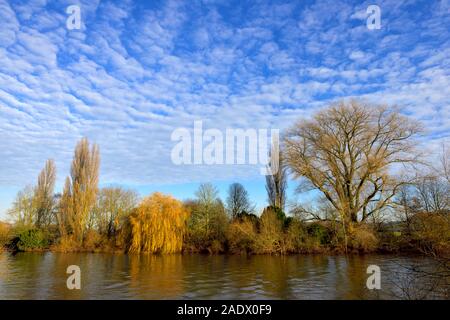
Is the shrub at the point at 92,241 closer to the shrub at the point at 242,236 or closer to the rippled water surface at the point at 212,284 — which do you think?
the shrub at the point at 242,236

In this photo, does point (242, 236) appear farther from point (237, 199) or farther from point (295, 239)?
point (237, 199)

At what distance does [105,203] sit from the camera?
124 ft

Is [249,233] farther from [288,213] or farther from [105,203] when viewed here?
[105,203]

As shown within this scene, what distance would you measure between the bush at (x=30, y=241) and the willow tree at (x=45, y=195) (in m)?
4.05

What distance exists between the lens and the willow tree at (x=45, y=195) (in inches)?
1570

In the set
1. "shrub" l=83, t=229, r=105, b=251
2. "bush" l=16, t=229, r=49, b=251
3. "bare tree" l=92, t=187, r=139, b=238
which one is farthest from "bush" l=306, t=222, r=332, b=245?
"bush" l=16, t=229, r=49, b=251

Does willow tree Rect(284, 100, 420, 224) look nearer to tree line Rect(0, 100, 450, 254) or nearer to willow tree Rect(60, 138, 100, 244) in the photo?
tree line Rect(0, 100, 450, 254)

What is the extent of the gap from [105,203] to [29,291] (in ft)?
88.0

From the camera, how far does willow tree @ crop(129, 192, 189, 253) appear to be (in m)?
29.8

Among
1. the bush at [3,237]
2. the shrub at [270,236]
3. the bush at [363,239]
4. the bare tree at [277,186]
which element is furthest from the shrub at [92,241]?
the bush at [363,239]

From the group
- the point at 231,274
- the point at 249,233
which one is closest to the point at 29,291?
the point at 231,274

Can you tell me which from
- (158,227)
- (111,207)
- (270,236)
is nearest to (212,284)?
(270,236)

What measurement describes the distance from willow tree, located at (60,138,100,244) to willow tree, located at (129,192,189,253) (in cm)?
714
